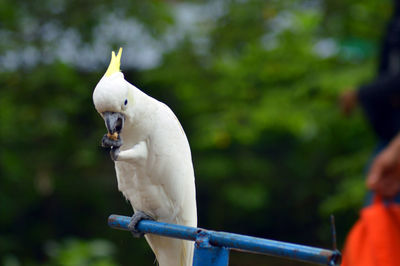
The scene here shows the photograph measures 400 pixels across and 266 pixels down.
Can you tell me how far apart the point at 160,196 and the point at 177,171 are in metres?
0.05

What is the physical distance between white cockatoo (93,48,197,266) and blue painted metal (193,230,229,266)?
0.44 feet

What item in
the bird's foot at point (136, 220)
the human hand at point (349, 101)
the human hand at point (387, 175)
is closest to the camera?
the bird's foot at point (136, 220)

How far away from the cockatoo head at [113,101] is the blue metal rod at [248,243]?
175 millimetres

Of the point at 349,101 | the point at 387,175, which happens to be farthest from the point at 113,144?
the point at 349,101

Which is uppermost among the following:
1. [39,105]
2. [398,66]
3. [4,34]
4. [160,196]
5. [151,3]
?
[151,3]

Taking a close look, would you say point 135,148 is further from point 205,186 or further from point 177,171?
point 205,186

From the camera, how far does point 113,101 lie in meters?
0.82

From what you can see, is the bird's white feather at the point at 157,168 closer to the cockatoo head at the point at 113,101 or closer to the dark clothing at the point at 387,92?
the cockatoo head at the point at 113,101

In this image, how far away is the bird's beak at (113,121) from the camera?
83 cm

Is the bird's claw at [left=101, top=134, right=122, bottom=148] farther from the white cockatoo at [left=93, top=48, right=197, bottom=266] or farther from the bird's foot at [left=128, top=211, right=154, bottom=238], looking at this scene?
the bird's foot at [left=128, top=211, right=154, bottom=238]

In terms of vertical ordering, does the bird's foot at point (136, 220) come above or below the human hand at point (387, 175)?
below

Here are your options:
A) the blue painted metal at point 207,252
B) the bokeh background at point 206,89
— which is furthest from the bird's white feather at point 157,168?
the bokeh background at point 206,89

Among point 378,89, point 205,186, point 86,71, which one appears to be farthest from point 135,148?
point 205,186

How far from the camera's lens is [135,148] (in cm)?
89
